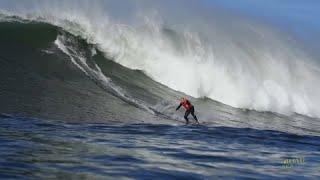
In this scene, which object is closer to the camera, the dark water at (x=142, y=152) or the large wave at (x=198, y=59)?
the dark water at (x=142, y=152)

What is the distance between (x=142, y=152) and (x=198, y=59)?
15.9 metres

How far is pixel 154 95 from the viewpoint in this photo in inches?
779

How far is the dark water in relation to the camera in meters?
7.97

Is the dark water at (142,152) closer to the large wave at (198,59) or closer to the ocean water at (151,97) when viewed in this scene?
the ocean water at (151,97)

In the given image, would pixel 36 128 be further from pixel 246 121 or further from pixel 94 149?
pixel 246 121

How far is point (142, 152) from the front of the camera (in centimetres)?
967

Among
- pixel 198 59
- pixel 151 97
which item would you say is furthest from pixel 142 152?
pixel 198 59

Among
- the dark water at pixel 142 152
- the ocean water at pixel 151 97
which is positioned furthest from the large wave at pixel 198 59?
the dark water at pixel 142 152

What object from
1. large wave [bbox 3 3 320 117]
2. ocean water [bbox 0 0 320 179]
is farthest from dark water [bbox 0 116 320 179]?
large wave [bbox 3 3 320 117]

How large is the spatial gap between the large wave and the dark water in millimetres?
9673

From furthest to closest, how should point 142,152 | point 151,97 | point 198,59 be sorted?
1. point 198,59
2. point 151,97
3. point 142,152

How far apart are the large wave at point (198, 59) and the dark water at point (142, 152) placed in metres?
9.67

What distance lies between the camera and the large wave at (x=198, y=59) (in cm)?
2372

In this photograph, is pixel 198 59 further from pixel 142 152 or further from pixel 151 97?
pixel 142 152
